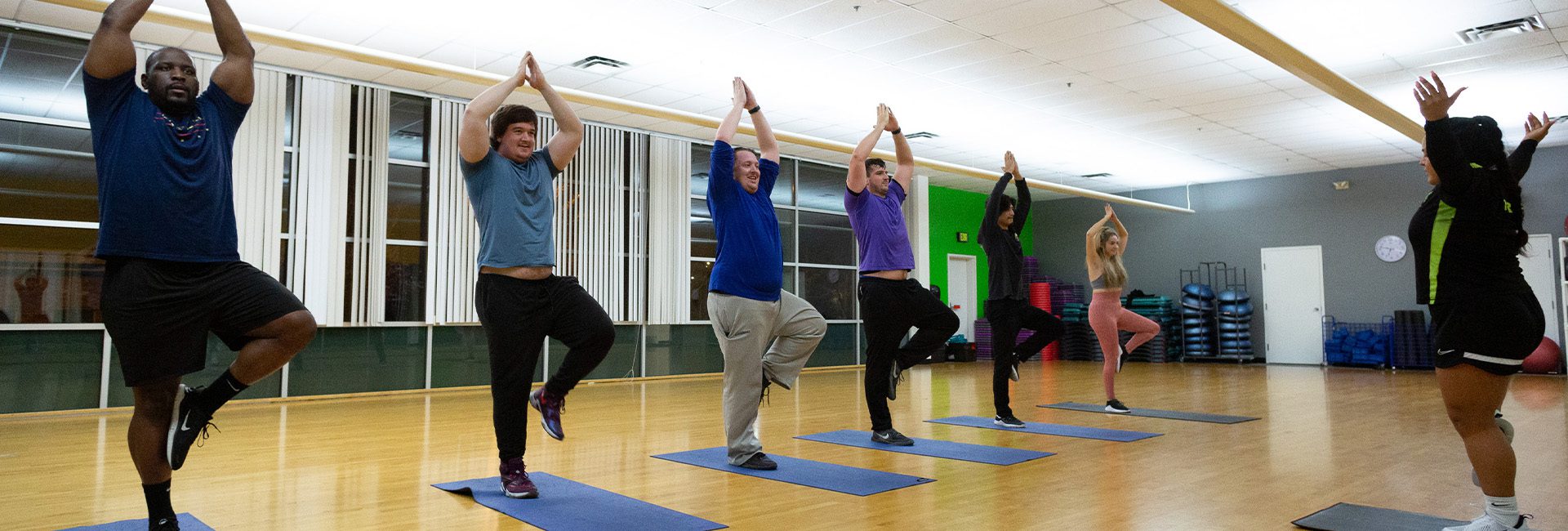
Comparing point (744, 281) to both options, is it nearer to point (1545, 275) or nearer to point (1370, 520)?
point (1370, 520)

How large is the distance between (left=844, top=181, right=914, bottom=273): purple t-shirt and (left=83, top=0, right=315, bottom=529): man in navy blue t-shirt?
2.71 meters

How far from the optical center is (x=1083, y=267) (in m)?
16.1

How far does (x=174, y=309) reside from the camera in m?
2.45

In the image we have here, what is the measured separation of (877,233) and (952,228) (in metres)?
10.9

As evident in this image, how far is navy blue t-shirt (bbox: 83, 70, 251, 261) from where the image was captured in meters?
2.40

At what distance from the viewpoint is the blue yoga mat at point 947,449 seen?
4176 millimetres

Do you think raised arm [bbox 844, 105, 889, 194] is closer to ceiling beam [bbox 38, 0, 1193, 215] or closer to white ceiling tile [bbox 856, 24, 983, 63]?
ceiling beam [bbox 38, 0, 1193, 215]

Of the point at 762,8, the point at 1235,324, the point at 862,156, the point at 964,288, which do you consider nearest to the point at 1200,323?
the point at 1235,324

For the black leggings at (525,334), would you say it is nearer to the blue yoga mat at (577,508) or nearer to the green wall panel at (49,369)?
the blue yoga mat at (577,508)

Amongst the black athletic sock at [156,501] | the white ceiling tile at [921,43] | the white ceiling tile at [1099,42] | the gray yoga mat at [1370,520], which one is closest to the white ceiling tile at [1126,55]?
the white ceiling tile at [1099,42]

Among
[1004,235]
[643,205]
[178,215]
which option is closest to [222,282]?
[178,215]

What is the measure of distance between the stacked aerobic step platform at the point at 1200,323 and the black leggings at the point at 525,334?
42.3ft

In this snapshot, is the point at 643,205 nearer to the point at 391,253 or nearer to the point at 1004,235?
the point at 391,253

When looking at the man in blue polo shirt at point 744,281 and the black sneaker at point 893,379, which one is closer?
the man in blue polo shirt at point 744,281
